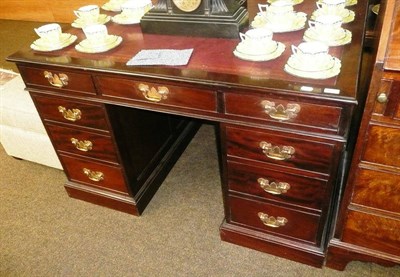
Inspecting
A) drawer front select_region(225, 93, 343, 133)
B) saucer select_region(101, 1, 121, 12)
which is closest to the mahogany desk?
drawer front select_region(225, 93, 343, 133)

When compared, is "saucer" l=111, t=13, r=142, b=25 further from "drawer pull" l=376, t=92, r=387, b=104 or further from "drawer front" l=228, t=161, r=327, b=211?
"drawer pull" l=376, t=92, r=387, b=104

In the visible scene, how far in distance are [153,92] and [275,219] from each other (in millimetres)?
651

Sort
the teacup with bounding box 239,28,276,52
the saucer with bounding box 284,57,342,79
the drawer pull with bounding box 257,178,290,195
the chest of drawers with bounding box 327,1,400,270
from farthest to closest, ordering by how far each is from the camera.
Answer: the drawer pull with bounding box 257,178,290,195 → the teacup with bounding box 239,28,276,52 → the saucer with bounding box 284,57,342,79 → the chest of drawers with bounding box 327,1,400,270

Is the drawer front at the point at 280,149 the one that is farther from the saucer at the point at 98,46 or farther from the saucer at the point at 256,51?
the saucer at the point at 98,46

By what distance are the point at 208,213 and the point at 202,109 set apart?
0.67 meters

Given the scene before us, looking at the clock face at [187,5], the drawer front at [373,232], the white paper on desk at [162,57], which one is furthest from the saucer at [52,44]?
Result: the drawer front at [373,232]

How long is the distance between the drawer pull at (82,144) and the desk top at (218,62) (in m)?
0.37

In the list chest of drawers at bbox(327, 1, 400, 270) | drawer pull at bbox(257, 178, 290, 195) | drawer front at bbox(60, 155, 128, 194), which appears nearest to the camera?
chest of drawers at bbox(327, 1, 400, 270)

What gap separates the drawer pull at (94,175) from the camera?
5.14 feet

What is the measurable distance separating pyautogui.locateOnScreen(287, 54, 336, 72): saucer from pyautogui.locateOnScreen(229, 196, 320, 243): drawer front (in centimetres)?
52

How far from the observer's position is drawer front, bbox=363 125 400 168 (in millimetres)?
910

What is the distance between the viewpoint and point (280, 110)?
99cm

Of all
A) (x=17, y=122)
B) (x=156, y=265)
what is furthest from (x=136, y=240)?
(x=17, y=122)

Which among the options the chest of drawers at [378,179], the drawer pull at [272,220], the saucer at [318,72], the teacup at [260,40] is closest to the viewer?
the chest of drawers at [378,179]
